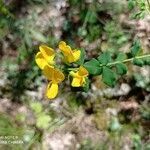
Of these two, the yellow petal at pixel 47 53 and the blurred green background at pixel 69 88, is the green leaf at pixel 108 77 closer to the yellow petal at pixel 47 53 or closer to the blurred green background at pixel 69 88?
the yellow petal at pixel 47 53

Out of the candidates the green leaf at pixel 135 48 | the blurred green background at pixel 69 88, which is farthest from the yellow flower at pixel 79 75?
the blurred green background at pixel 69 88

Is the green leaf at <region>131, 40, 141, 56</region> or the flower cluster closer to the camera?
the flower cluster

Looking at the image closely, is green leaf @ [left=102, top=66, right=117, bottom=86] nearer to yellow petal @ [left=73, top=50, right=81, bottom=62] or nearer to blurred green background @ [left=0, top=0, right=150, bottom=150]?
yellow petal @ [left=73, top=50, right=81, bottom=62]

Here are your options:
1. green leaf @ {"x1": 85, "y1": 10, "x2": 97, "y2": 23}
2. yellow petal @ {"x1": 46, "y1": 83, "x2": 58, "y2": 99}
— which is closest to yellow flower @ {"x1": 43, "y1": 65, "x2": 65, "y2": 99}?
yellow petal @ {"x1": 46, "y1": 83, "x2": 58, "y2": 99}

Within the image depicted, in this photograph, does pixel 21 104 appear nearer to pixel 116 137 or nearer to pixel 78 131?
pixel 78 131

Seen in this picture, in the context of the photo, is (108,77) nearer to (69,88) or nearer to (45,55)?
(45,55)

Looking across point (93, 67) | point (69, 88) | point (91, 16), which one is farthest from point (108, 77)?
point (91, 16)
